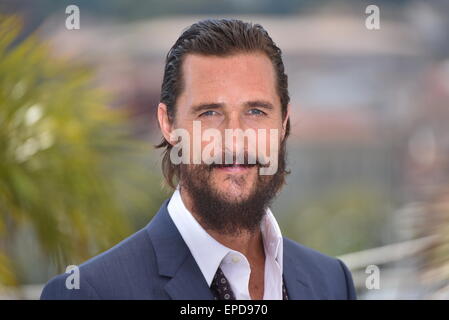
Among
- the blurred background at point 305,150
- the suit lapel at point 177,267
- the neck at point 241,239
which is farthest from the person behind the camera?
the blurred background at point 305,150

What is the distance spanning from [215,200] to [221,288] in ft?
0.63

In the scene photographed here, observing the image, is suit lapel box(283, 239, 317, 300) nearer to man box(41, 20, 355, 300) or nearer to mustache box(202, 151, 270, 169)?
man box(41, 20, 355, 300)

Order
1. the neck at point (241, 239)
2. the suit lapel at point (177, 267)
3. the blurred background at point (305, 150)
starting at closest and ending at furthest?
the suit lapel at point (177, 267) → the neck at point (241, 239) → the blurred background at point (305, 150)

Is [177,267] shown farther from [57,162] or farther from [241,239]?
[57,162]

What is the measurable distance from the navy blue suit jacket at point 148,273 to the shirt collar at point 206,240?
13mm

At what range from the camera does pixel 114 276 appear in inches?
55.4

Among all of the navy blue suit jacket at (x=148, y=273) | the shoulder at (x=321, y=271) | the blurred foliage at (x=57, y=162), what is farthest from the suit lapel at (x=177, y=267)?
the blurred foliage at (x=57, y=162)


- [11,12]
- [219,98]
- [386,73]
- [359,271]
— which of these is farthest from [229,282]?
[11,12]

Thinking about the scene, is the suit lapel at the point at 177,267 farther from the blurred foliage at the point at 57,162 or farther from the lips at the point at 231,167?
the blurred foliage at the point at 57,162

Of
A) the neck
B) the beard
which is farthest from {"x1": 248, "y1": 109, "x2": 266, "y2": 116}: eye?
the neck

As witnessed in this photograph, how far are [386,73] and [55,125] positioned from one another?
1194 millimetres

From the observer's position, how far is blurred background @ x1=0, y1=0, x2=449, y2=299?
2.23m

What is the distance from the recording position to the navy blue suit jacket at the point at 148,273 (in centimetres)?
139

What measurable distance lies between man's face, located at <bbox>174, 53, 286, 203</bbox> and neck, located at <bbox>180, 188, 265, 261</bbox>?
0.07 m
